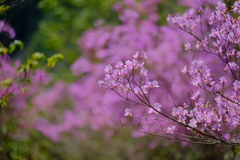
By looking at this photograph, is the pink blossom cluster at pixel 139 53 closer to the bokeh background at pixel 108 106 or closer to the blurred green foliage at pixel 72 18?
the bokeh background at pixel 108 106

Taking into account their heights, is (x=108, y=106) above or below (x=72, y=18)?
above

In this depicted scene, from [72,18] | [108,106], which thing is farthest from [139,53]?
[72,18]

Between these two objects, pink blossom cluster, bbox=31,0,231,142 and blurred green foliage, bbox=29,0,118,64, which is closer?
pink blossom cluster, bbox=31,0,231,142

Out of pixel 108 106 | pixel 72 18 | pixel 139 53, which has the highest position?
pixel 139 53

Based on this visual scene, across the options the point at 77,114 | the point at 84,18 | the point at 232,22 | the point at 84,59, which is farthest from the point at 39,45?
the point at 232,22

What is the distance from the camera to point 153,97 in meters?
4.77

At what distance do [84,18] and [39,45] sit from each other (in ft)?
23.7

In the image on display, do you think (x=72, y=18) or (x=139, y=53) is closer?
(x=139, y=53)

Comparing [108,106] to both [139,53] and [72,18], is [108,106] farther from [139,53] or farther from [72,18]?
[72,18]

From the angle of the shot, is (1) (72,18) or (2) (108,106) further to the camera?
(1) (72,18)

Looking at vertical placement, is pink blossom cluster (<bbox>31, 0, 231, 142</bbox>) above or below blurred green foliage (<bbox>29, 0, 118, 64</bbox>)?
above

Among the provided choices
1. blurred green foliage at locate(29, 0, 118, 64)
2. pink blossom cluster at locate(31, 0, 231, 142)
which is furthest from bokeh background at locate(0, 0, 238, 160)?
blurred green foliage at locate(29, 0, 118, 64)

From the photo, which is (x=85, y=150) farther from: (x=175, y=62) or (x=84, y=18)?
(x=84, y=18)

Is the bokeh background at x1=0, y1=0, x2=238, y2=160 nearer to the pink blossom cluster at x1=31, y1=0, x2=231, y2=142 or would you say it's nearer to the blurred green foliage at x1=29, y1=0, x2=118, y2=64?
the pink blossom cluster at x1=31, y1=0, x2=231, y2=142
